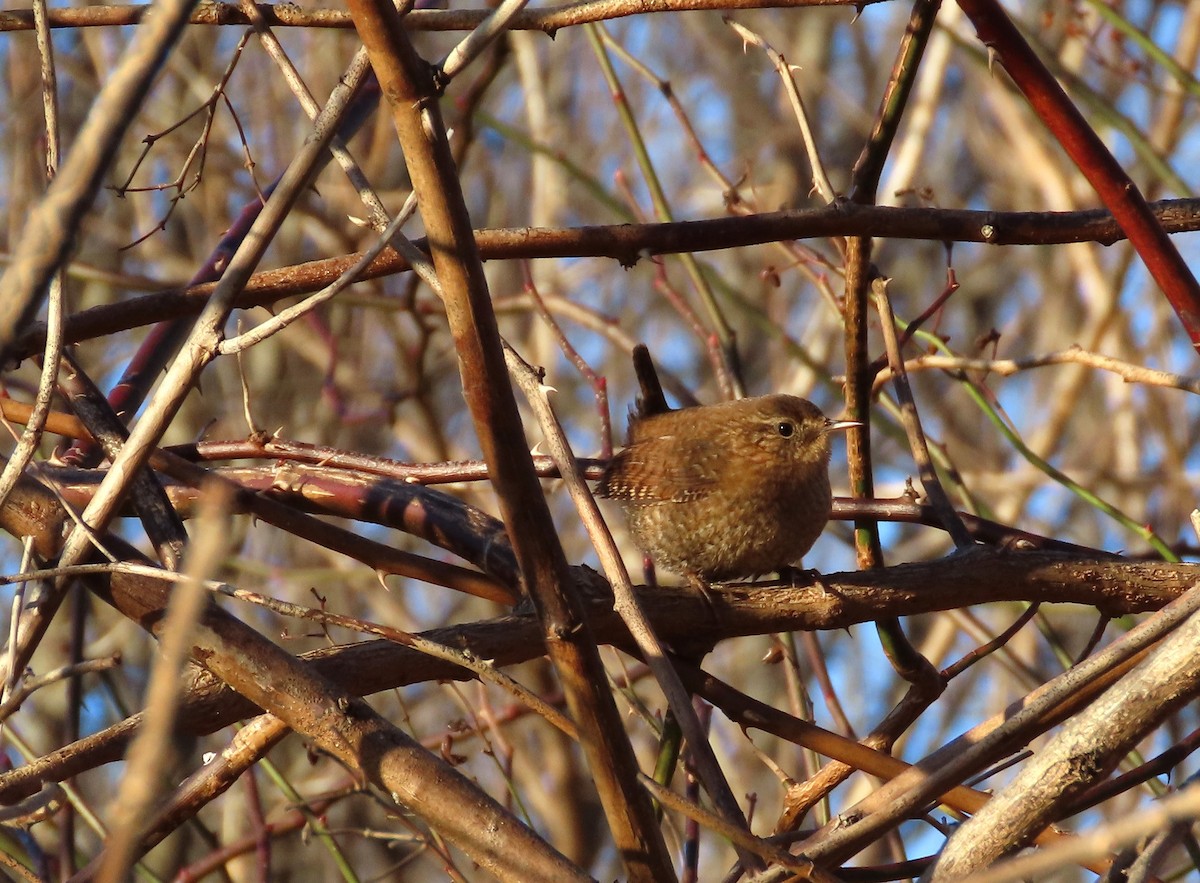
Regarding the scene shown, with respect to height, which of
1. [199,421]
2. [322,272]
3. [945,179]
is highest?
[945,179]

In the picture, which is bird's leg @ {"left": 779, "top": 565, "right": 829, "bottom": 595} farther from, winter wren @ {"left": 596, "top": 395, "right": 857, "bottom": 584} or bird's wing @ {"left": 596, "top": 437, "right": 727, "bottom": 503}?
bird's wing @ {"left": 596, "top": 437, "right": 727, "bottom": 503}

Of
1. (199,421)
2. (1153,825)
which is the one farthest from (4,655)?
(199,421)

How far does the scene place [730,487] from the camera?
12.5 ft

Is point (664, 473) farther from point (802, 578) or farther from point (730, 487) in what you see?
point (802, 578)

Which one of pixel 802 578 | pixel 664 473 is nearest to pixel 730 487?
pixel 664 473

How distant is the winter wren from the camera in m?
3.67

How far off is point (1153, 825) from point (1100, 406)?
854 centimetres

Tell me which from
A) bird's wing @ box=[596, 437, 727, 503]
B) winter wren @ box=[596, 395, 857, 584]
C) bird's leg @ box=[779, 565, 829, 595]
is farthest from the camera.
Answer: bird's wing @ box=[596, 437, 727, 503]

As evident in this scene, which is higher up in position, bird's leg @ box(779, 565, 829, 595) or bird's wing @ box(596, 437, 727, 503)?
bird's wing @ box(596, 437, 727, 503)

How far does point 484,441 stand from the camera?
5.32 ft

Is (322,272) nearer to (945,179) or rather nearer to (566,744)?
(566,744)

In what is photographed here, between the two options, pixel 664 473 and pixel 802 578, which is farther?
pixel 664 473

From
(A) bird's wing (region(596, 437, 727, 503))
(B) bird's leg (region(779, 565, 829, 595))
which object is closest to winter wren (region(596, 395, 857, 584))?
(A) bird's wing (region(596, 437, 727, 503))

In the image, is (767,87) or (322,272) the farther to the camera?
(767,87)
